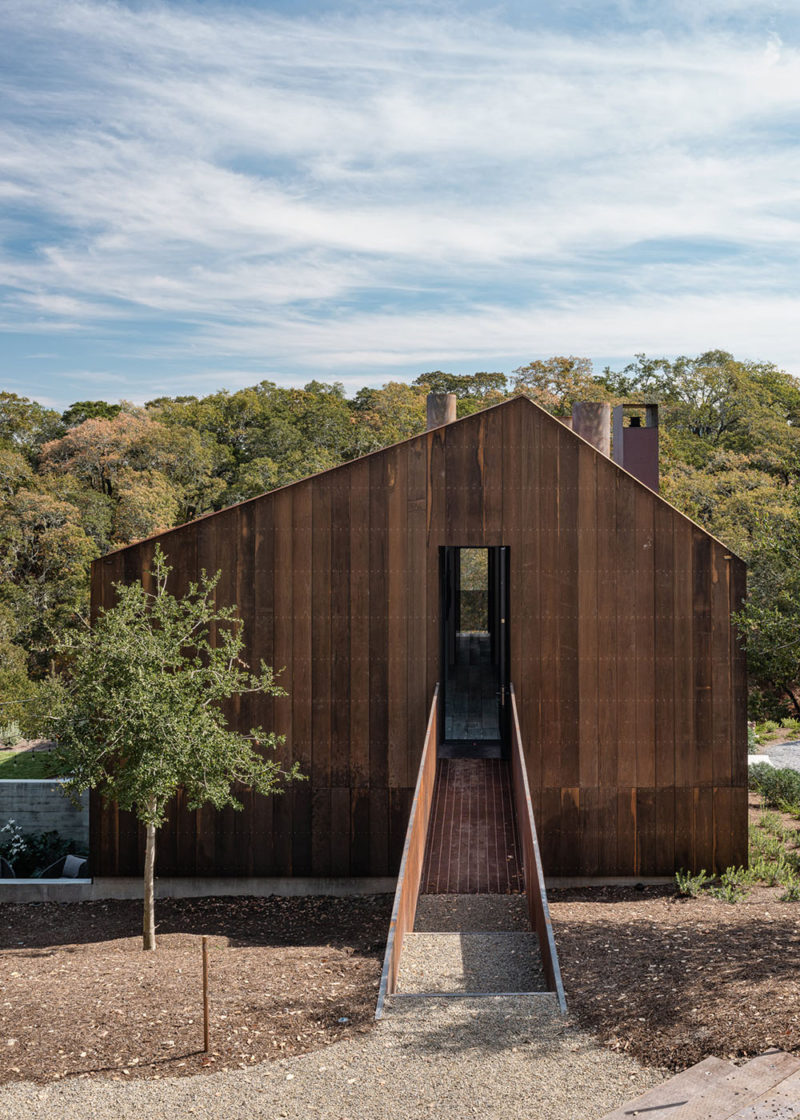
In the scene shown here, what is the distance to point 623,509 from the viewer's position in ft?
37.2

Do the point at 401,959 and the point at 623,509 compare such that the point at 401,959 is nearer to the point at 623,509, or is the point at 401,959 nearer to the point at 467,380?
the point at 623,509

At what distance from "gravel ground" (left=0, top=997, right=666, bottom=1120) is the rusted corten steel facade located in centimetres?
559

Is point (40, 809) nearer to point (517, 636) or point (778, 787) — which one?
point (517, 636)

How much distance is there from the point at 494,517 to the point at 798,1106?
24.7 ft

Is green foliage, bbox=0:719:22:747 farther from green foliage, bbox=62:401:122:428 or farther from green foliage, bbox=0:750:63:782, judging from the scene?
green foliage, bbox=62:401:122:428

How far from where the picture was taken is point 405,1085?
17.5ft

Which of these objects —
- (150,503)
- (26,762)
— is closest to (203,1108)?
(26,762)

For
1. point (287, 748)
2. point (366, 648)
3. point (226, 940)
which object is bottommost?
point (226, 940)

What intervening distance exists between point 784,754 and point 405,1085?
17.3m

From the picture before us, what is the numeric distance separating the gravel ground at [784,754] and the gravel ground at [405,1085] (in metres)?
14.8

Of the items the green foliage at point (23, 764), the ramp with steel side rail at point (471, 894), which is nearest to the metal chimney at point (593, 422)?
the ramp with steel side rail at point (471, 894)

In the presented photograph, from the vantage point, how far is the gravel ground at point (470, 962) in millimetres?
6816

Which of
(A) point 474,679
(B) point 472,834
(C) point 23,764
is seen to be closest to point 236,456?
(C) point 23,764

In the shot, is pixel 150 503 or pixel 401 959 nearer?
pixel 401 959
